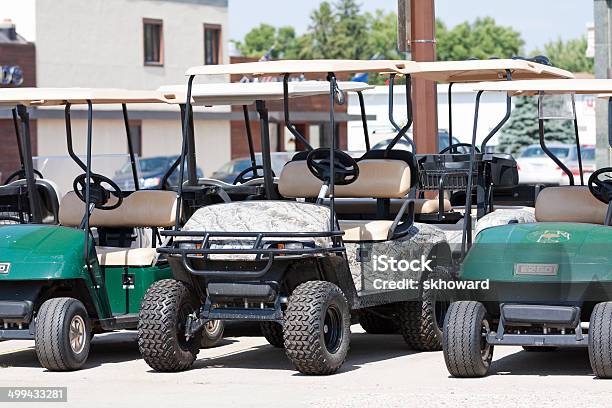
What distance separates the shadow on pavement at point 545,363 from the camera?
8.92 meters

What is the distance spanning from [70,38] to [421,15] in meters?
25.6

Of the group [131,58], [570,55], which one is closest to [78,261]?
[131,58]

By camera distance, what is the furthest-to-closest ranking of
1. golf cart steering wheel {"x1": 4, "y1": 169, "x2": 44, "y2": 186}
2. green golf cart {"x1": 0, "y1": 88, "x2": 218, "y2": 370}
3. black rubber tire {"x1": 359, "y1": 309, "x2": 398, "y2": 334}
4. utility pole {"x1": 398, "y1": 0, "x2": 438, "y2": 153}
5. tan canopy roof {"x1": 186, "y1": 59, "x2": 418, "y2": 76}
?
utility pole {"x1": 398, "y1": 0, "x2": 438, "y2": 153}
golf cart steering wheel {"x1": 4, "y1": 169, "x2": 44, "y2": 186}
black rubber tire {"x1": 359, "y1": 309, "x2": 398, "y2": 334}
tan canopy roof {"x1": 186, "y1": 59, "x2": 418, "y2": 76}
green golf cart {"x1": 0, "y1": 88, "x2": 218, "y2": 370}

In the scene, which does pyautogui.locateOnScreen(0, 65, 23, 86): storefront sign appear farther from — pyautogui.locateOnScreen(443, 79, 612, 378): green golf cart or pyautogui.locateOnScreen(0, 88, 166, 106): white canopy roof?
pyautogui.locateOnScreen(443, 79, 612, 378): green golf cart

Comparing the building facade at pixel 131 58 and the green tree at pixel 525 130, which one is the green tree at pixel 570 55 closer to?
the green tree at pixel 525 130

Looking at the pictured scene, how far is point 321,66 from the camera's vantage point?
9398mm

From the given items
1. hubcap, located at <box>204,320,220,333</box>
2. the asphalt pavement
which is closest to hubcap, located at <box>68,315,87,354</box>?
the asphalt pavement

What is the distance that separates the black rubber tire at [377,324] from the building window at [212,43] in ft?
107

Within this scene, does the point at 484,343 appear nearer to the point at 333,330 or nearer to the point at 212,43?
the point at 333,330

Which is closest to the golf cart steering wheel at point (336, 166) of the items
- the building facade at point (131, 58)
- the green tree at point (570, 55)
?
the building facade at point (131, 58)

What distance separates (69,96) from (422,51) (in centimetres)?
542

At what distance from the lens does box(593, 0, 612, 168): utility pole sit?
22.0 m

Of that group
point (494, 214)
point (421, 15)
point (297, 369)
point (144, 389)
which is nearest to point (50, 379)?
point (144, 389)

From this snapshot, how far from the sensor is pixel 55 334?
355 inches
